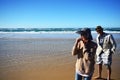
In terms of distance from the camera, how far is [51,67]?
334 inches

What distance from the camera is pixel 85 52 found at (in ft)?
13.8

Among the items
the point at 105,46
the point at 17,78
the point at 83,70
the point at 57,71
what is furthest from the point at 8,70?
the point at 83,70

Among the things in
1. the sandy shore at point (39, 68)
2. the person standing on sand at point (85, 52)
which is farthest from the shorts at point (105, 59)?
the person standing on sand at point (85, 52)

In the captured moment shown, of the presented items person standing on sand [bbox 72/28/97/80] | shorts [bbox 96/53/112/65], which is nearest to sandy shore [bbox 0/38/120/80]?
A: shorts [bbox 96/53/112/65]

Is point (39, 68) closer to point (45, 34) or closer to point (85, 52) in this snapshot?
point (85, 52)

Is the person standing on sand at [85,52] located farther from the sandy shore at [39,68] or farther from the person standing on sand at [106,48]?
the sandy shore at [39,68]

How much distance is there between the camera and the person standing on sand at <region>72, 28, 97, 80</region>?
4137mm

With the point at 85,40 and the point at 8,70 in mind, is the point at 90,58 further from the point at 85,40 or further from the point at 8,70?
the point at 8,70

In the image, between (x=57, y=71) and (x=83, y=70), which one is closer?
(x=83, y=70)

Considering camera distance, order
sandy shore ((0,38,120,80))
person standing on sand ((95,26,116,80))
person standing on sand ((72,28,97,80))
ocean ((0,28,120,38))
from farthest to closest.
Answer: ocean ((0,28,120,38)) → sandy shore ((0,38,120,80)) → person standing on sand ((95,26,116,80)) → person standing on sand ((72,28,97,80))

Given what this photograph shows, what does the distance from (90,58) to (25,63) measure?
5.31 meters

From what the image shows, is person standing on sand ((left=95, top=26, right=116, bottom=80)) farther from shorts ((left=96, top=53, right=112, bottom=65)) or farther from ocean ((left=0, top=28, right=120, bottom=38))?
ocean ((left=0, top=28, right=120, bottom=38))

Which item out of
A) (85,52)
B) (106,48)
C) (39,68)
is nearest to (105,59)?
(106,48)

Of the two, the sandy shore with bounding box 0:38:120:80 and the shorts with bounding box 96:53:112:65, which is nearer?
the shorts with bounding box 96:53:112:65
